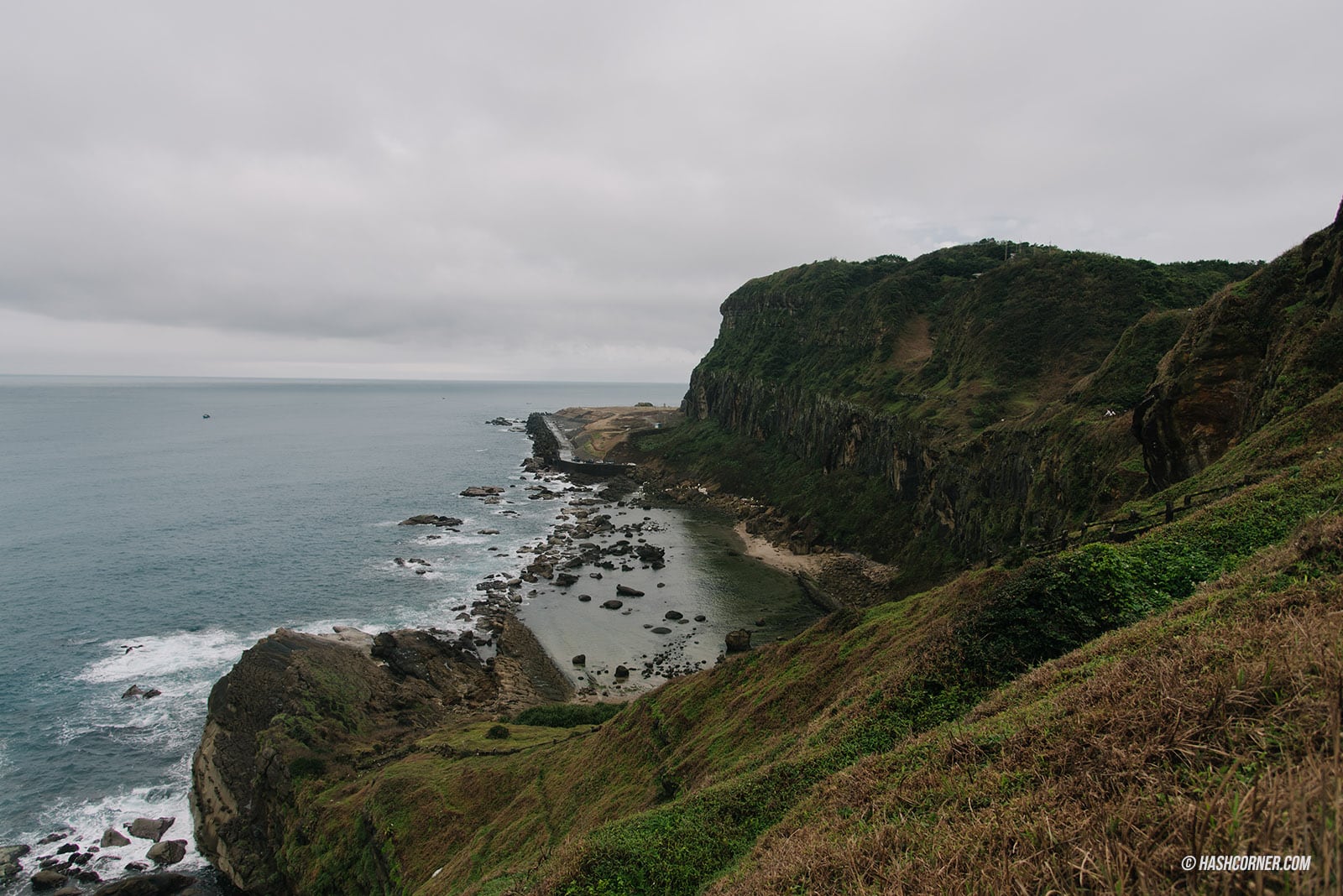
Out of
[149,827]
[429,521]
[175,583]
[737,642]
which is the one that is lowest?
[149,827]

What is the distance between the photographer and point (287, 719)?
30.9 metres

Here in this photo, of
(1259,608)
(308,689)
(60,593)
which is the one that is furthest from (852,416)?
(60,593)

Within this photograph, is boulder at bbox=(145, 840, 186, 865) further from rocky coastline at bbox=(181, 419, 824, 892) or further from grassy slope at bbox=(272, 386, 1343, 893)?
grassy slope at bbox=(272, 386, 1343, 893)

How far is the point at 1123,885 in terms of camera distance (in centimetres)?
438

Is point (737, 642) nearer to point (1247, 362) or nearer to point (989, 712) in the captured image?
point (1247, 362)

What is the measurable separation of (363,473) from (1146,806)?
117714 mm

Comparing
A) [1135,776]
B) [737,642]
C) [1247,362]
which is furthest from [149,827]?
[1247,362]

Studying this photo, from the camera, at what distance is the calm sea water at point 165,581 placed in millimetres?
32438

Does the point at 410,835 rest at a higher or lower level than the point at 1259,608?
lower

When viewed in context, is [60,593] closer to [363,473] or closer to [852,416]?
[363,473]

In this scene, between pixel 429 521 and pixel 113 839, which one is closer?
pixel 113 839

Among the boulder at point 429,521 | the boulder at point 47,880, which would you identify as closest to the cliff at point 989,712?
the boulder at point 47,880

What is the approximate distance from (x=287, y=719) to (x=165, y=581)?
35470mm

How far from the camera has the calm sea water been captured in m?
32.4
